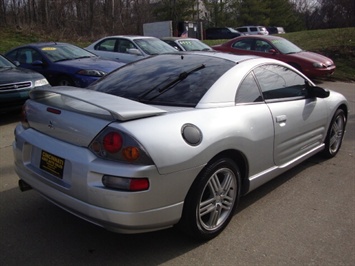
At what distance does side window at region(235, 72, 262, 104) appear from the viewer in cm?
329

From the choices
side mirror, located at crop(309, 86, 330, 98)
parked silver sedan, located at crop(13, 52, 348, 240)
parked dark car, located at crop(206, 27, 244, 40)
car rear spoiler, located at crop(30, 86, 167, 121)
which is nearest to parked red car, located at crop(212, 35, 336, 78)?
side mirror, located at crop(309, 86, 330, 98)

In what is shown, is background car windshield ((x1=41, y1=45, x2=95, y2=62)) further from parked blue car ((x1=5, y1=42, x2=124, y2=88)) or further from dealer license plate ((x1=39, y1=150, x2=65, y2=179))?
dealer license plate ((x1=39, y1=150, x2=65, y2=179))

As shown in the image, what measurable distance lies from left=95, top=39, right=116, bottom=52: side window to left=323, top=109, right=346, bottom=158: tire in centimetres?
748

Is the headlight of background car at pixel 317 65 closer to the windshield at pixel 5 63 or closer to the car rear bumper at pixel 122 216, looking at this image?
the windshield at pixel 5 63

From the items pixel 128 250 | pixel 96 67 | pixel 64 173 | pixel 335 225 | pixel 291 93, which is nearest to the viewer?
pixel 64 173

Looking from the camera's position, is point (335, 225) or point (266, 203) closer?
point (335, 225)

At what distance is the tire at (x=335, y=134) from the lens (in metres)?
4.72

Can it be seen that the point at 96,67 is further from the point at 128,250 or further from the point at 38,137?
the point at 128,250

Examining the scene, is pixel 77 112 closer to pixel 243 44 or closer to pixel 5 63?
pixel 5 63

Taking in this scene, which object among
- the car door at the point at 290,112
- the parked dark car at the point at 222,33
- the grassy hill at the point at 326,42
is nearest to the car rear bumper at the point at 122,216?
the car door at the point at 290,112

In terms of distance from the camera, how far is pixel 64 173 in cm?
259

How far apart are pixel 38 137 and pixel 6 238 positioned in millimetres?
836

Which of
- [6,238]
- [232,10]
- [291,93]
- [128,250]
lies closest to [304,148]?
[291,93]

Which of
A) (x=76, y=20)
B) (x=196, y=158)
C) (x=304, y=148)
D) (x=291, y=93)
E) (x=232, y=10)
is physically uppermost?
(x=232, y=10)
